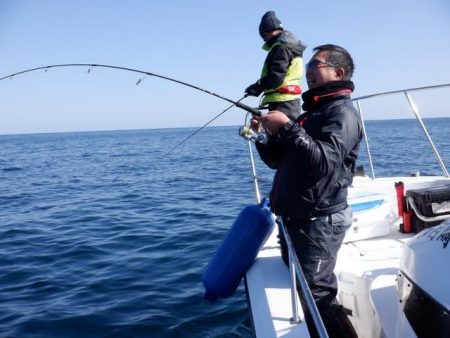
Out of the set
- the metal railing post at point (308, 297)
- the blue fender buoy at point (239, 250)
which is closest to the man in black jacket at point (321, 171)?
the metal railing post at point (308, 297)

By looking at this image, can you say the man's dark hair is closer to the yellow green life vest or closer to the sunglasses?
the sunglasses

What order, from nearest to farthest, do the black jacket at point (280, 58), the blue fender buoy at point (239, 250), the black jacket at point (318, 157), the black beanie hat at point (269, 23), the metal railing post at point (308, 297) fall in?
the metal railing post at point (308, 297) < the black jacket at point (318, 157) < the blue fender buoy at point (239, 250) < the black jacket at point (280, 58) < the black beanie hat at point (269, 23)

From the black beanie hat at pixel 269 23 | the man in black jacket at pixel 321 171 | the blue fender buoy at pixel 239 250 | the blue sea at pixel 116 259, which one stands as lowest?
the blue sea at pixel 116 259

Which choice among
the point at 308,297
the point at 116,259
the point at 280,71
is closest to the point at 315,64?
the point at 280,71

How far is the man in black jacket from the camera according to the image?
6.51 ft

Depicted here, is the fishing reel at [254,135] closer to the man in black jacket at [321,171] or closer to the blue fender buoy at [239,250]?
the man in black jacket at [321,171]

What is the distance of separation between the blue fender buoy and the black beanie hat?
65.6 inches

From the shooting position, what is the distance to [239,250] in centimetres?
295

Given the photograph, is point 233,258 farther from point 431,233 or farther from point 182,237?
point 182,237

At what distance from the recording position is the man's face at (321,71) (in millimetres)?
2205

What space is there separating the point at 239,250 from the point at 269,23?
207 cm

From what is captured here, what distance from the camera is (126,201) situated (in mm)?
10789

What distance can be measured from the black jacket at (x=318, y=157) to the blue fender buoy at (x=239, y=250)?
0.54 meters

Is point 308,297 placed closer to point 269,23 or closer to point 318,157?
point 318,157
